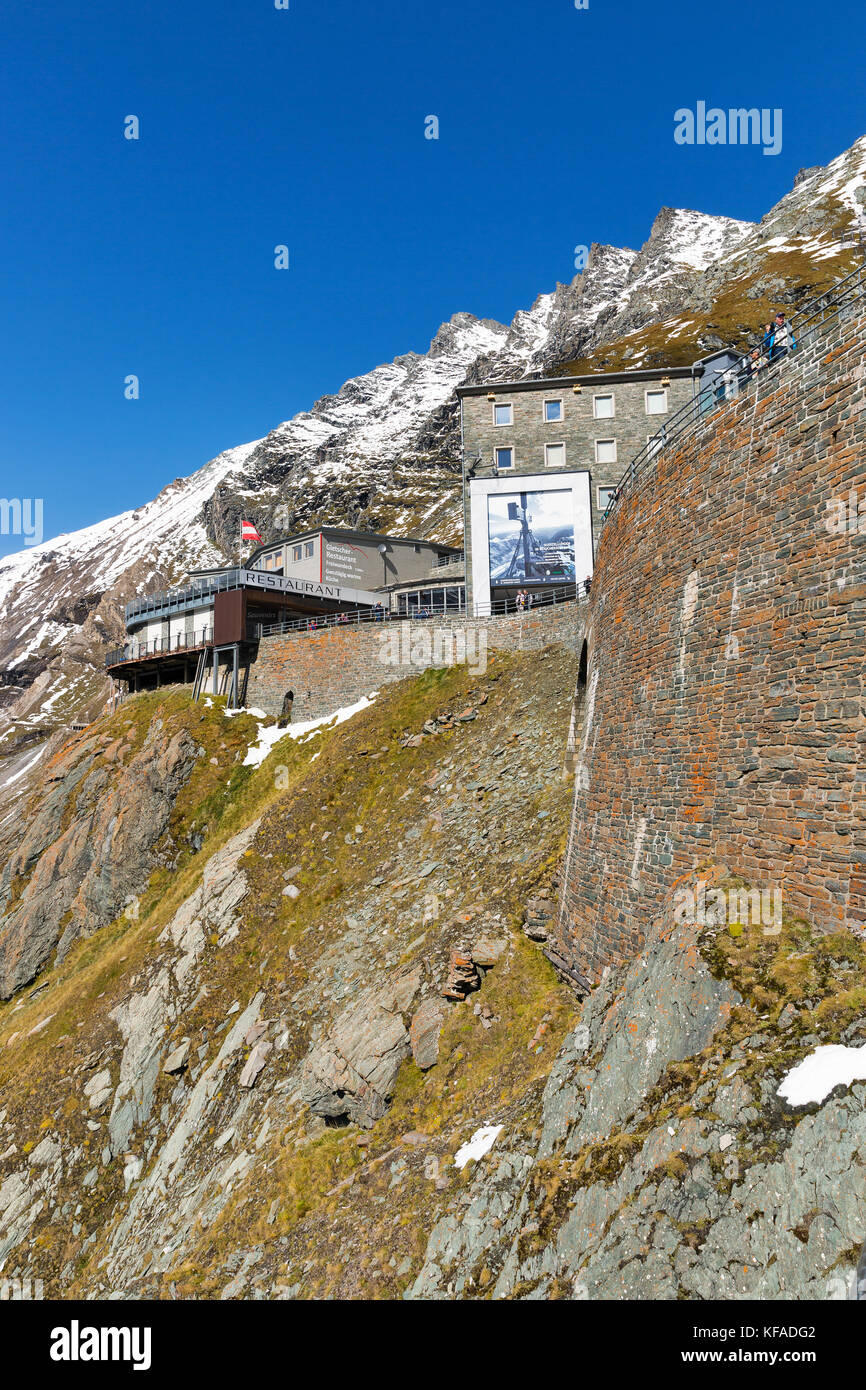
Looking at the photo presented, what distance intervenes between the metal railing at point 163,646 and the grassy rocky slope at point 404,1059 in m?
8.03

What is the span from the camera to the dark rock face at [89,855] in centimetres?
3534

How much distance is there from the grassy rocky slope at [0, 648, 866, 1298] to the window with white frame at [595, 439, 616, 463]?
1463cm

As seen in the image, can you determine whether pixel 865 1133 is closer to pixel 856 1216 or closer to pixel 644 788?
pixel 856 1216

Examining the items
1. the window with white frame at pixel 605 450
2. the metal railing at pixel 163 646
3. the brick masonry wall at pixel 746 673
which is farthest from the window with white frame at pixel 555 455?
the brick masonry wall at pixel 746 673

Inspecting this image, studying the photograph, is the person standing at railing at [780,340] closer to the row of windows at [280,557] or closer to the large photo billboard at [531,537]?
the large photo billboard at [531,537]

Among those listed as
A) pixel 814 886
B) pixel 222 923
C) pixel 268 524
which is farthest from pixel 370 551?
pixel 268 524

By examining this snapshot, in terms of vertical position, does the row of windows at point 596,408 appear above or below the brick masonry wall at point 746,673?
above

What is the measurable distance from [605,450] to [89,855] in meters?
35.5

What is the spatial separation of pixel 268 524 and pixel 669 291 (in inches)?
4162

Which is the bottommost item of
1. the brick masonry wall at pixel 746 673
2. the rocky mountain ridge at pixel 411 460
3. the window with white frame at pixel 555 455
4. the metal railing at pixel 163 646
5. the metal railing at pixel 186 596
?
the brick masonry wall at pixel 746 673

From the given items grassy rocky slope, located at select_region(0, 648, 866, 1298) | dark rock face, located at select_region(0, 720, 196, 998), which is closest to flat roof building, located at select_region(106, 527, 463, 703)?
dark rock face, located at select_region(0, 720, 196, 998)

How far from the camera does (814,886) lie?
892cm

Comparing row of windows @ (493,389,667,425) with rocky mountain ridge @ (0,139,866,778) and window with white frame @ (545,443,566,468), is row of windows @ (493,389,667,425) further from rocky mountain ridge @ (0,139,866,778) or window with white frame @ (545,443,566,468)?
rocky mountain ridge @ (0,139,866,778)

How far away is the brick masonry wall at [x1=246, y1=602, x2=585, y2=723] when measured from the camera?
32438mm
